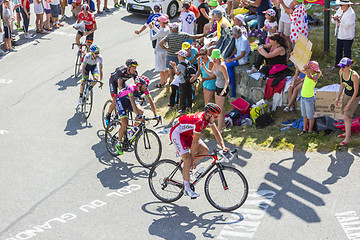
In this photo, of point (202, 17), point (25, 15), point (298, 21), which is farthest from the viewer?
point (25, 15)

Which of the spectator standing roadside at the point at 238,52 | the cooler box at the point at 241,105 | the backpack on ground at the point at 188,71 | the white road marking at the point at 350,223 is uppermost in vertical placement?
the spectator standing roadside at the point at 238,52

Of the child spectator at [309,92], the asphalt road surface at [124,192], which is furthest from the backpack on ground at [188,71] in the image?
the child spectator at [309,92]

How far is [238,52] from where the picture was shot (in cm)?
1336

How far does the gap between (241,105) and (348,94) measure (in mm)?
2977

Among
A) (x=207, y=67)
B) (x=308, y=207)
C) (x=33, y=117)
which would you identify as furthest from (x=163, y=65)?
(x=308, y=207)

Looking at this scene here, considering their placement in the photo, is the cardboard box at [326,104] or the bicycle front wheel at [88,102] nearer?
the cardboard box at [326,104]

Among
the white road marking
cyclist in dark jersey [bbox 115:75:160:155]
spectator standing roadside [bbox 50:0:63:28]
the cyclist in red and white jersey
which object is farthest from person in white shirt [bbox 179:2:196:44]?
the white road marking

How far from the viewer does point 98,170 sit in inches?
438

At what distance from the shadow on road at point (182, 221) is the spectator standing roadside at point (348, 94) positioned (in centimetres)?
340

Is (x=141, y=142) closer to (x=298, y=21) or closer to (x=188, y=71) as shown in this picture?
(x=188, y=71)

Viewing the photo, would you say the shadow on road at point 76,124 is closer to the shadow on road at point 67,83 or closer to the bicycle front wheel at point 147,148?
the shadow on road at point 67,83

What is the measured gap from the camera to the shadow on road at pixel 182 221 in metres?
8.61

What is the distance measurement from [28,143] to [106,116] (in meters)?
1.99

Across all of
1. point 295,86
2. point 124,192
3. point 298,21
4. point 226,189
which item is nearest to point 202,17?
point 298,21
